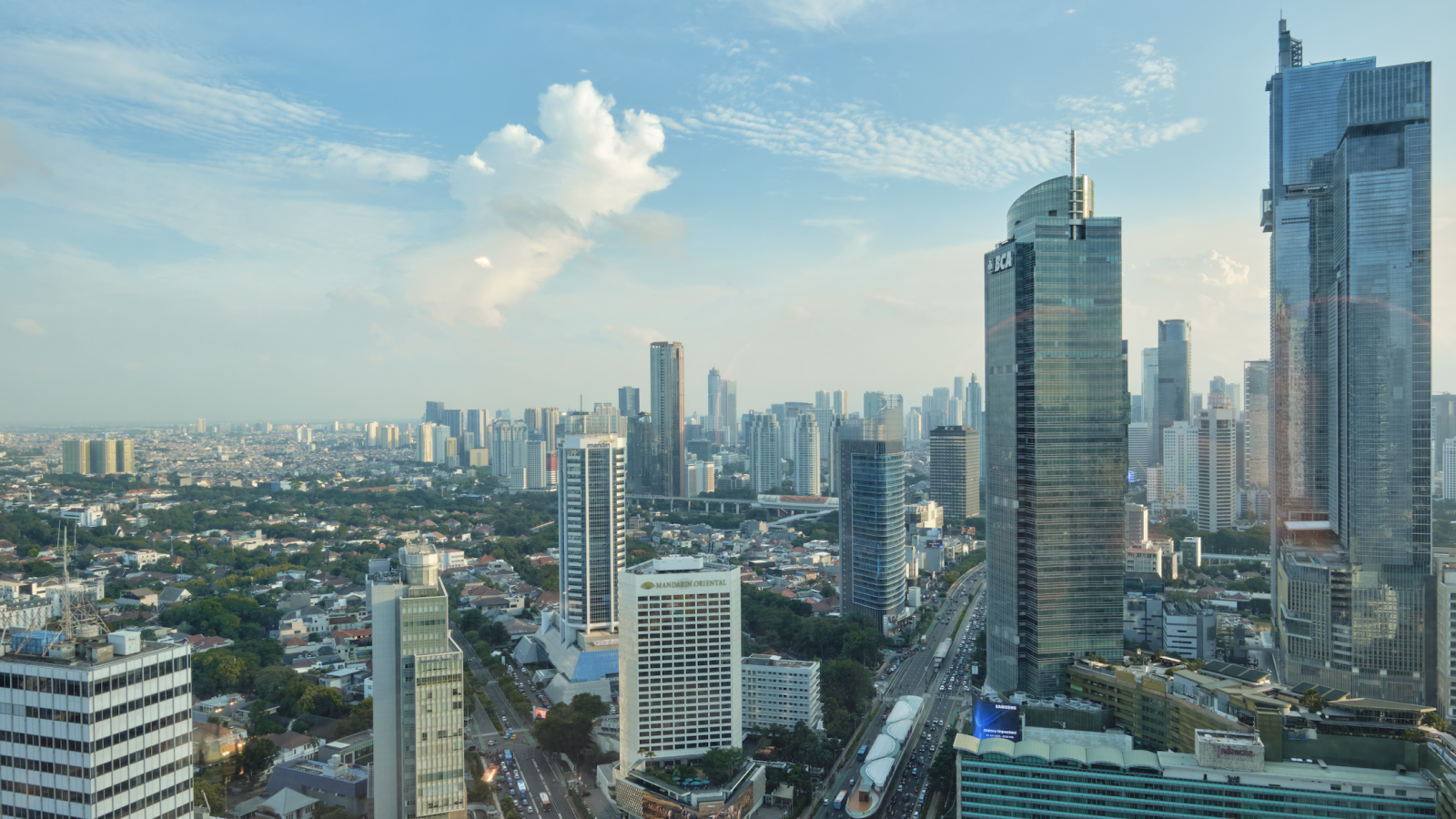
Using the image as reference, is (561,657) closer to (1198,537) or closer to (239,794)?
(239,794)

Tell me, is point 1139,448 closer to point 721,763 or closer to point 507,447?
point 721,763

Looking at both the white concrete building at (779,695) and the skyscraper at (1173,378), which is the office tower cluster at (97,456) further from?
the skyscraper at (1173,378)

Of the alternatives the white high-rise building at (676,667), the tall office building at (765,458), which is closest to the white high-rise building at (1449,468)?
the white high-rise building at (676,667)

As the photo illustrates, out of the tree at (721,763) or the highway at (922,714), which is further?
the highway at (922,714)

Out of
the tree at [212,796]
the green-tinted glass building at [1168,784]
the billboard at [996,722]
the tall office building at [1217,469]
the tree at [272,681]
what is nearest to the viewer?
the green-tinted glass building at [1168,784]

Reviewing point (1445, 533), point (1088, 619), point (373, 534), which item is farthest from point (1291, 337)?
point (373, 534)

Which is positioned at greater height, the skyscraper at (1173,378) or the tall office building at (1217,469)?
the skyscraper at (1173,378)
